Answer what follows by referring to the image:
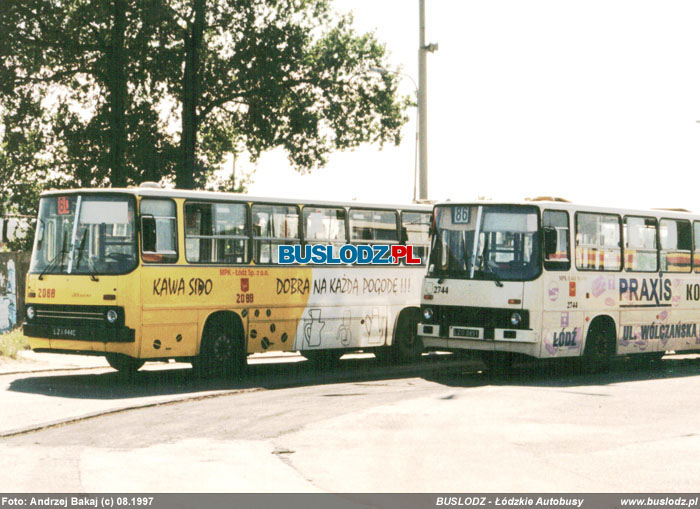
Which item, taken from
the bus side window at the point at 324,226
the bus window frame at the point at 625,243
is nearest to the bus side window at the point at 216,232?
the bus side window at the point at 324,226

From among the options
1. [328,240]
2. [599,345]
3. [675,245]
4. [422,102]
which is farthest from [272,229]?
[675,245]

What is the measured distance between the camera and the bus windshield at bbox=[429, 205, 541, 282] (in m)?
17.2

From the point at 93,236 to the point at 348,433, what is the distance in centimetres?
640

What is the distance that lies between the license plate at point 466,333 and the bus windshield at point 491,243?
850 millimetres

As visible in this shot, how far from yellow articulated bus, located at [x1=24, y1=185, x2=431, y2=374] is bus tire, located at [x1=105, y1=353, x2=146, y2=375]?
0.02m

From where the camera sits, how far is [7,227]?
1777 cm

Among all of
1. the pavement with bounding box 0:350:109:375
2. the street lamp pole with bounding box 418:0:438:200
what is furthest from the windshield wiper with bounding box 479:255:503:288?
the pavement with bounding box 0:350:109:375

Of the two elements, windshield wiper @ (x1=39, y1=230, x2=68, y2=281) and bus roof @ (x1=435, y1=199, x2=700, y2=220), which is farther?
bus roof @ (x1=435, y1=199, x2=700, y2=220)

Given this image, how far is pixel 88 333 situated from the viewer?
51.6 ft

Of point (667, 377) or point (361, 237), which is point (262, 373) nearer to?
point (361, 237)

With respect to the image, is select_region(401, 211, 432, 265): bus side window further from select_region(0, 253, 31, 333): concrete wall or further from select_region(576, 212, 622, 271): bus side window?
select_region(0, 253, 31, 333): concrete wall

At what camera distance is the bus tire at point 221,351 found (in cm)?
1686

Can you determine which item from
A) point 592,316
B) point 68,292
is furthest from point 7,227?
point 592,316

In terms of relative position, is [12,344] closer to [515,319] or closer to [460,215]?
[460,215]
